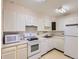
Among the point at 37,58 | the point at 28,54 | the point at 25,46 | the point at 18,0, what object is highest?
the point at 18,0

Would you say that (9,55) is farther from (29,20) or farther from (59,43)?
(59,43)

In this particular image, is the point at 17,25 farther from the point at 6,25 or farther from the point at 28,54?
the point at 28,54

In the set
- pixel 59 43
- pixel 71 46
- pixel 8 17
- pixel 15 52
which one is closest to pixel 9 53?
pixel 15 52

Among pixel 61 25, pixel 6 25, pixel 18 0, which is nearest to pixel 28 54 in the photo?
pixel 6 25

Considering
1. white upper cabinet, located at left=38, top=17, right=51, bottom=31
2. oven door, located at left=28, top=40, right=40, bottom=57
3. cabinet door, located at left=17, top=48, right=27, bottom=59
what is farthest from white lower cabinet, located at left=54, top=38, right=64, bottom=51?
cabinet door, located at left=17, top=48, right=27, bottom=59

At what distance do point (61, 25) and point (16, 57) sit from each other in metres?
3.84

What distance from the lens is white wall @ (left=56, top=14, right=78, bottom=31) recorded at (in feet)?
15.3

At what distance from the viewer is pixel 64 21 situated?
5.29 meters

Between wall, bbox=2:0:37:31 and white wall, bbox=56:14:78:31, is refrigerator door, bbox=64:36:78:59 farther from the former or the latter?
wall, bbox=2:0:37:31

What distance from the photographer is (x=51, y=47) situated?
5172mm

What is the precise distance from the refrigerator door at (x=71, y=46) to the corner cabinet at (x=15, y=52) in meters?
2.23

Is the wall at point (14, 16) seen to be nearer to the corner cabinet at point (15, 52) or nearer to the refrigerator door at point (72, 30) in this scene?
the corner cabinet at point (15, 52)

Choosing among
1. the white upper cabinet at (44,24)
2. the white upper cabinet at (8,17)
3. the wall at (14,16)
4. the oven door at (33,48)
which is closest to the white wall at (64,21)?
the white upper cabinet at (44,24)

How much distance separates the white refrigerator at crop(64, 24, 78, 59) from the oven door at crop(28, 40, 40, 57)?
5.06 ft
